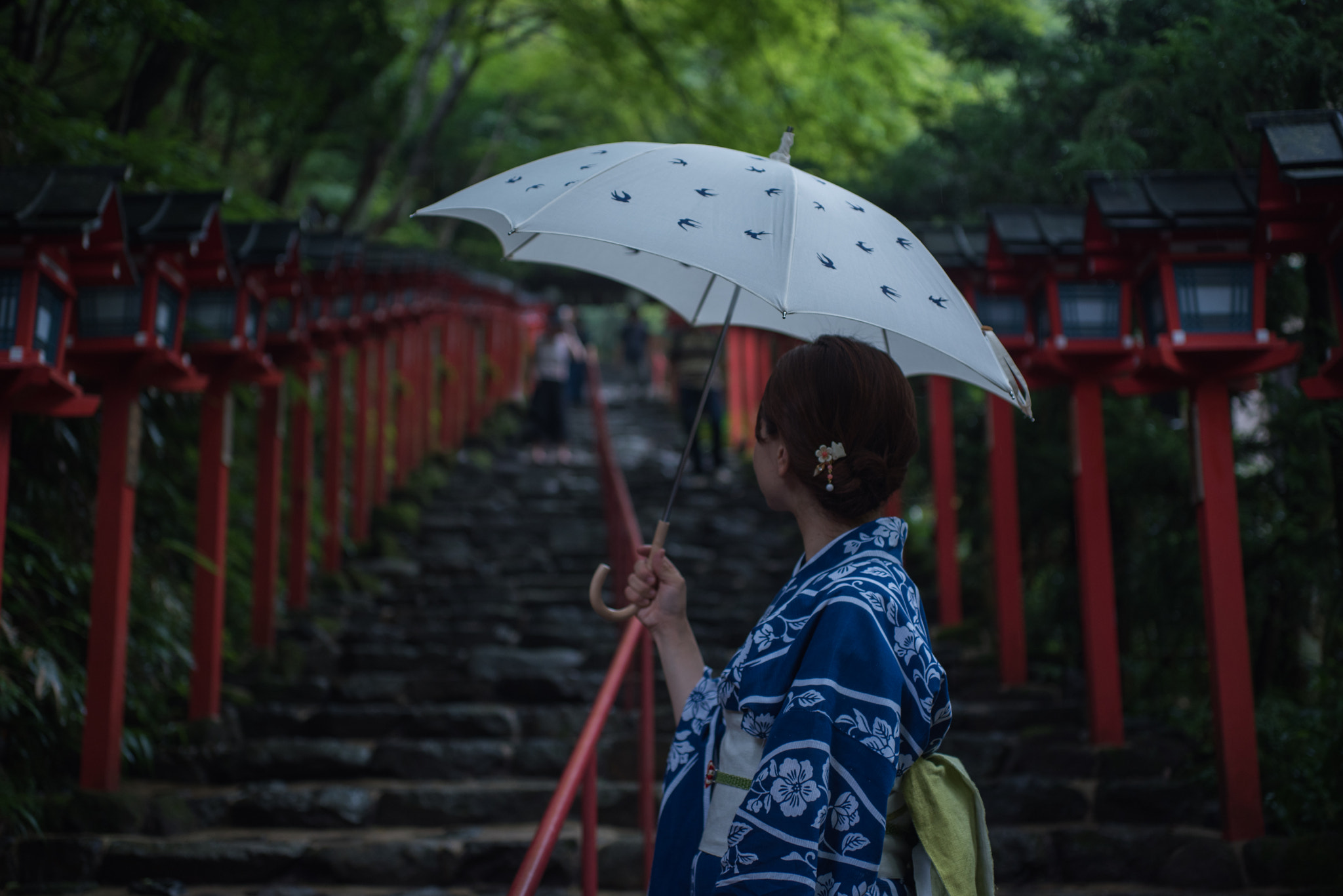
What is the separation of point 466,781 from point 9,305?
312 centimetres

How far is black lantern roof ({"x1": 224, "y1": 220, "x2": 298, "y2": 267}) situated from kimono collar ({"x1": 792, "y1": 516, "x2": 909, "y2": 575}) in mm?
5128

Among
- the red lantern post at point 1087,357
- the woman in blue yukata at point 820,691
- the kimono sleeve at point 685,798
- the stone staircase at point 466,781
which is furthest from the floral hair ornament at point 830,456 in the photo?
the red lantern post at point 1087,357

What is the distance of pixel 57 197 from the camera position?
155 inches

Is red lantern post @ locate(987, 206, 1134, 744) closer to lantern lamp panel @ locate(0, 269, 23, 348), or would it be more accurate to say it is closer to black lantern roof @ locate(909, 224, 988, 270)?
black lantern roof @ locate(909, 224, 988, 270)

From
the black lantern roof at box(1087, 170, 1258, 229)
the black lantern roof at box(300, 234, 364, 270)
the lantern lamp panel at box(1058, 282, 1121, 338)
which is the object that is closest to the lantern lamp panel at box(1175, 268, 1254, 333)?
the black lantern roof at box(1087, 170, 1258, 229)

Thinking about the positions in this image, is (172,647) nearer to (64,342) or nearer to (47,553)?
(47,553)

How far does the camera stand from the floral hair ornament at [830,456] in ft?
5.72

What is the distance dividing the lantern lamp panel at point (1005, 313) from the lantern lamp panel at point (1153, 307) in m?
1.79

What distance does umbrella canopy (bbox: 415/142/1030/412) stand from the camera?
2113 mm

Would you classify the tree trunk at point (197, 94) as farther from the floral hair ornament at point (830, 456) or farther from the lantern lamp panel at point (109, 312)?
the floral hair ornament at point (830, 456)

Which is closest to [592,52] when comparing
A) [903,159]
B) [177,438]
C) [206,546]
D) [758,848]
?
[903,159]

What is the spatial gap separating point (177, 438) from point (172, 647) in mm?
1682

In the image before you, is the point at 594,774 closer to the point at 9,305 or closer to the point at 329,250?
the point at 9,305

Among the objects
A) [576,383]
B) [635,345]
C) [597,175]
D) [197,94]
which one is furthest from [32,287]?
[635,345]
